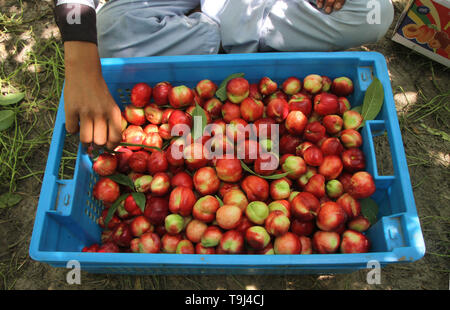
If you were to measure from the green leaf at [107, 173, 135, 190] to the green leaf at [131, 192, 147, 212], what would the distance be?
0.06m

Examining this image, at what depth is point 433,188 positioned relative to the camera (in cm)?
248

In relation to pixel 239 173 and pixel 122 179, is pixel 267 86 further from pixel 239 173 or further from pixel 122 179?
pixel 122 179

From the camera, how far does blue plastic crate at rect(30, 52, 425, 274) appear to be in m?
1.54

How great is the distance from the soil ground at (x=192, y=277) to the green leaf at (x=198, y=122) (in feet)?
3.07

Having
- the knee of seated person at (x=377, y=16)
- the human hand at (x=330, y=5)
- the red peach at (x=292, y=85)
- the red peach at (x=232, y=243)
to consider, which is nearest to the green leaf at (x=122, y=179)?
the red peach at (x=232, y=243)

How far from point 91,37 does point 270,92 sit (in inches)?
41.8

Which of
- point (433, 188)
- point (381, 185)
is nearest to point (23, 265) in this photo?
point (381, 185)

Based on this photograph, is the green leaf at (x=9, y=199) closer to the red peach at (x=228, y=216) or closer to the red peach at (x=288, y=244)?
the red peach at (x=228, y=216)

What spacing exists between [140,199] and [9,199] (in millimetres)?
1219

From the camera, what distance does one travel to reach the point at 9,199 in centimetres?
251

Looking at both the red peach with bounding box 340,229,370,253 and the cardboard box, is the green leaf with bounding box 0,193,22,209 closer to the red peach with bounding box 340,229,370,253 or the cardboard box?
the red peach with bounding box 340,229,370,253

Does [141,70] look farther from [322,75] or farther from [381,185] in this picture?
[381,185]

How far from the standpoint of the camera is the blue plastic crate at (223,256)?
154 cm

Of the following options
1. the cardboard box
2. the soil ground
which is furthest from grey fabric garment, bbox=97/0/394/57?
the soil ground
